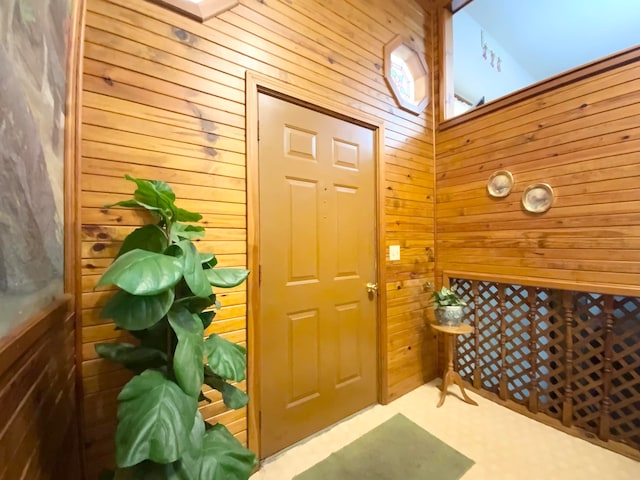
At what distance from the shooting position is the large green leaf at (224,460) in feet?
2.71

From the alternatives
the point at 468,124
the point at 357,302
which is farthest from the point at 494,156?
the point at 357,302

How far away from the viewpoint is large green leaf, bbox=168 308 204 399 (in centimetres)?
69

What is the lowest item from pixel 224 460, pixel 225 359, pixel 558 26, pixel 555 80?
pixel 224 460

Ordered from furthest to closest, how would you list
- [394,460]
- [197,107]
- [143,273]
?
1. [394,460]
2. [197,107]
3. [143,273]

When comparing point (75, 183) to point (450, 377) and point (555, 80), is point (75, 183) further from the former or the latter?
point (555, 80)

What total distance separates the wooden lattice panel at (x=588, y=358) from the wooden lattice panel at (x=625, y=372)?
7 cm

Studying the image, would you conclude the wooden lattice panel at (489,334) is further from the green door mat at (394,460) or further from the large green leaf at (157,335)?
the large green leaf at (157,335)

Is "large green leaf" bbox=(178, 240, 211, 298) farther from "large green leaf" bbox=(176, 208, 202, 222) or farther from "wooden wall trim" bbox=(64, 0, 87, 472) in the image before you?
"wooden wall trim" bbox=(64, 0, 87, 472)

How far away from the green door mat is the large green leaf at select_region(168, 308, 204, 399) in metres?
1.18

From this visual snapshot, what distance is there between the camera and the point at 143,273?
24.5 inches

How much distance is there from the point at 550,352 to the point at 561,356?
7 cm

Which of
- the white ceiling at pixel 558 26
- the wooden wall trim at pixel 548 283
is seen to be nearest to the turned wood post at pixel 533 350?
the wooden wall trim at pixel 548 283

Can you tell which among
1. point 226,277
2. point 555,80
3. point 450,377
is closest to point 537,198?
point 555,80

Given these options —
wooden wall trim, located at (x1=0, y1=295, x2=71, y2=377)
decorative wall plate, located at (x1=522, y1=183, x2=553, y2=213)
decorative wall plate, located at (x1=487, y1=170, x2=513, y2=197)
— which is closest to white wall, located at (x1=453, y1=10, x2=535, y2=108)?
decorative wall plate, located at (x1=487, y1=170, x2=513, y2=197)
